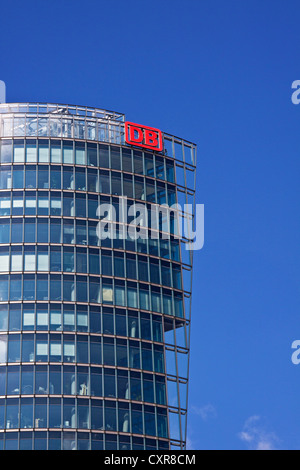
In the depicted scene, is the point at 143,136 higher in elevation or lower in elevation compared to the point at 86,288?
higher

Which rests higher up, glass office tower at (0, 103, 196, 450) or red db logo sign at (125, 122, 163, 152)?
red db logo sign at (125, 122, 163, 152)

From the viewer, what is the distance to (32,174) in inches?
6053

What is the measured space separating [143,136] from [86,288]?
86.6 ft

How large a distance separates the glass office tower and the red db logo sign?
106 cm

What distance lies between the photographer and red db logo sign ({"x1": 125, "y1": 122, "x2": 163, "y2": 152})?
15912 cm

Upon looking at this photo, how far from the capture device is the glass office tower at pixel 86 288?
140875 mm

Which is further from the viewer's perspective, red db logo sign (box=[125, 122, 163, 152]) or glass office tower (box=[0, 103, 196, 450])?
red db logo sign (box=[125, 122, 163, 152])

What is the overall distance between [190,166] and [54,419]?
45651 mm

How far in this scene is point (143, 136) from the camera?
16025 cm

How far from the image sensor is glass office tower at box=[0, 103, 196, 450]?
14088 centimetres

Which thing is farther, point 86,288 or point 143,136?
point 143,136

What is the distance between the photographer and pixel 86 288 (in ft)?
485

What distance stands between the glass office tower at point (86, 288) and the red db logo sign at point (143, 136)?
1.06 metres

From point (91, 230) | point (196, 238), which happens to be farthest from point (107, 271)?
point (196, 238)
